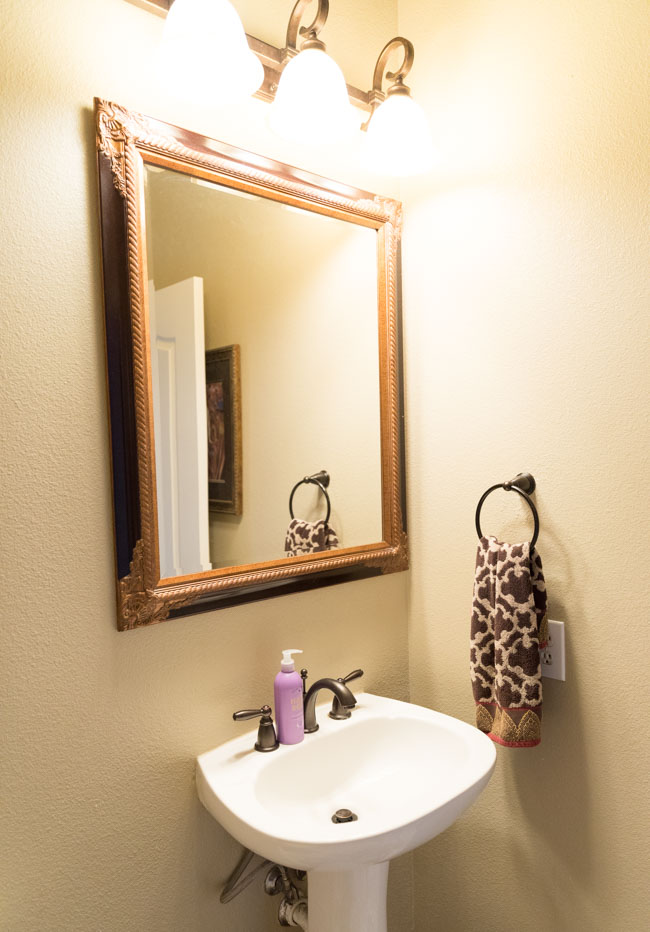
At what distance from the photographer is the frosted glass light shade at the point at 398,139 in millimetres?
1425

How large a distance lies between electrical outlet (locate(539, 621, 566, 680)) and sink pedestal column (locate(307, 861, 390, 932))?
0.51 meters

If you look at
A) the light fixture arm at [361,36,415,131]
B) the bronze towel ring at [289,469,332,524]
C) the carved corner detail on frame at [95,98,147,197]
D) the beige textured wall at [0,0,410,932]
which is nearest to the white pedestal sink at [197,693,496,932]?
the beige textured wall at [0,0,410,932]

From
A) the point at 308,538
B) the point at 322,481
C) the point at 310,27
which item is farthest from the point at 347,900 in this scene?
the point at 310,27

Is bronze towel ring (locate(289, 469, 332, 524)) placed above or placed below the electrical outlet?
above

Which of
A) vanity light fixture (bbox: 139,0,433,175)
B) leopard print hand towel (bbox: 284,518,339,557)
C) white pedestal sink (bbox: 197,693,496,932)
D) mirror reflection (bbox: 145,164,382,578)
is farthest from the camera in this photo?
leopard print hand towel (bbox: 284,518,339,557)

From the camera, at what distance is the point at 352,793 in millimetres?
1393

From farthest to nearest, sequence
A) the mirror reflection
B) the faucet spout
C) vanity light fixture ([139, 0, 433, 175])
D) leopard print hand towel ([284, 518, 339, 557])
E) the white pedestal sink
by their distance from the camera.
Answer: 1. leopard print hand towel ([284, 518, 339, 557])
2. the faucet spout
3. the mirror reflection
4. vanity light fixture ([139, 0, 433, 175])
5. the white pedestal sink

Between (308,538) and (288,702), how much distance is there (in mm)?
366

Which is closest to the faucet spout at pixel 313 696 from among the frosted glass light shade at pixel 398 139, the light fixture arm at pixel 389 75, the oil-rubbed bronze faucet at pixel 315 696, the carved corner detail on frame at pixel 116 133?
the oil-rubbed bronze faucet at pixel 315 696

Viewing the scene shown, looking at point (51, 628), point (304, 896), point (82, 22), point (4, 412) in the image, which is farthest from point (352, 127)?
point (304, 896)

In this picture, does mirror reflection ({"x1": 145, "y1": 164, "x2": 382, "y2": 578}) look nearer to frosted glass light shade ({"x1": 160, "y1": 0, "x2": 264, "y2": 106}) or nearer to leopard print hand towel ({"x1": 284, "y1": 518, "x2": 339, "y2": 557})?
leopard print hand towel ({"x1": 284, "y1": 518, "x2": 339, "y2": 557})

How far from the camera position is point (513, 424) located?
147 cm

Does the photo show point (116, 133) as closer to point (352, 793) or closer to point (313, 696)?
point (313, 696)

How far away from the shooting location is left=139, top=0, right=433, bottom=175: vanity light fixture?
115 centimetres
